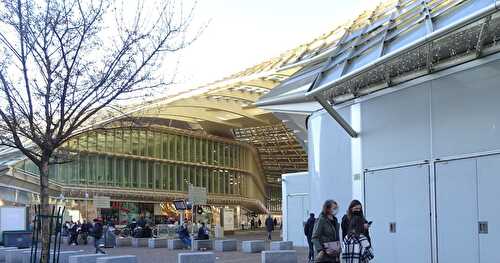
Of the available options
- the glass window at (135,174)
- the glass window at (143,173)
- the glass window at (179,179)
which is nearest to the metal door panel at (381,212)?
the glass window at (135,174)

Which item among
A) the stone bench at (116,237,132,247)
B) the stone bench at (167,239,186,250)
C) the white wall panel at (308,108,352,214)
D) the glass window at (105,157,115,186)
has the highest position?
the glass window at (105,157,115,186)

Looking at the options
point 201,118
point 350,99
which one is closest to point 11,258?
point 350,99

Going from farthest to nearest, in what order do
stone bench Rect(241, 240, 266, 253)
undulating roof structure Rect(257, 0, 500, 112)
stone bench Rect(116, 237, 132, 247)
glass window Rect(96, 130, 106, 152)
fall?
glass window Rect(96, 130, 106, 152) < stone bench Rect(116, 237, 132, 247) < stone bench Rect(241, 240, 266, 253) < undulating roof structure Rect(257, 0, 500, 112)

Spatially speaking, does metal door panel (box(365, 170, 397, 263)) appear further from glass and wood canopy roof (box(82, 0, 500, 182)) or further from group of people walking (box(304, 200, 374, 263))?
group of people walking (box(304, 200, 374, 263))

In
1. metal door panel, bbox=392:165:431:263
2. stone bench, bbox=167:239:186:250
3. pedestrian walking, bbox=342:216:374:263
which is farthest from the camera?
stone bench, bbox=167:239:186:250

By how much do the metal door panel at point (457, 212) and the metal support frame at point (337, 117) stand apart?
9.32 ft

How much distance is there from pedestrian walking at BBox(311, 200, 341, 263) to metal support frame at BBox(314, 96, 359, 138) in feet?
17.6

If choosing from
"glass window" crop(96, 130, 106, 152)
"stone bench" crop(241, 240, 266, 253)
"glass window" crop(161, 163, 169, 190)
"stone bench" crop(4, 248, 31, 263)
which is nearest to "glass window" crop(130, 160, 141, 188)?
"glass window" crop(161, 163, 169, 190)

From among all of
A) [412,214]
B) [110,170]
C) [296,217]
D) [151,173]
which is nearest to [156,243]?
[296,217]

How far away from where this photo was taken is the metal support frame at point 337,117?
45.1 feet

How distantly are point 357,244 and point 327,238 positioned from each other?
40 cm

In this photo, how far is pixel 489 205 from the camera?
10672mm

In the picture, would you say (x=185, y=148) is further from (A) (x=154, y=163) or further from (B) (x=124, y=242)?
(B) (x=124, y=242)

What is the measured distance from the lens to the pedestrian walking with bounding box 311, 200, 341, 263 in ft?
28.0
